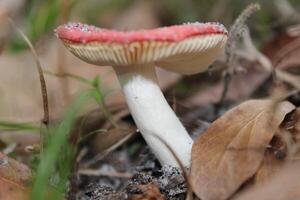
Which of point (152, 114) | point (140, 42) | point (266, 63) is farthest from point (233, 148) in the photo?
point (266, 63)

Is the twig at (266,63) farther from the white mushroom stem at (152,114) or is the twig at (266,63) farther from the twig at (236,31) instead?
the white mushroom stem at (152,114)

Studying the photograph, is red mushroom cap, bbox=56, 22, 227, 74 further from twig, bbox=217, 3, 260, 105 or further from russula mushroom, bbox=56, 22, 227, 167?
twig, bbox=217, 3, 260, 105

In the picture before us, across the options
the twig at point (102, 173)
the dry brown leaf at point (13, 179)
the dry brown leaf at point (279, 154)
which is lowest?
the dry brown leaf at point (279, 154)

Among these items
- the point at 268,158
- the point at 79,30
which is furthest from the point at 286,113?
the point at 79,30

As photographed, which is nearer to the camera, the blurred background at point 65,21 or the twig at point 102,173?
the twig at point 102,173

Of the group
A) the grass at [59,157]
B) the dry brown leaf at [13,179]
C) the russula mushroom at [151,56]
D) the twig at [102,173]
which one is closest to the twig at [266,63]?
the russula mushroom at [151,56]

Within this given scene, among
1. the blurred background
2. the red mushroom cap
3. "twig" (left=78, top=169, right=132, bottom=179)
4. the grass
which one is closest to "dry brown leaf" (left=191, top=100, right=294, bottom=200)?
the red mushroom cap
